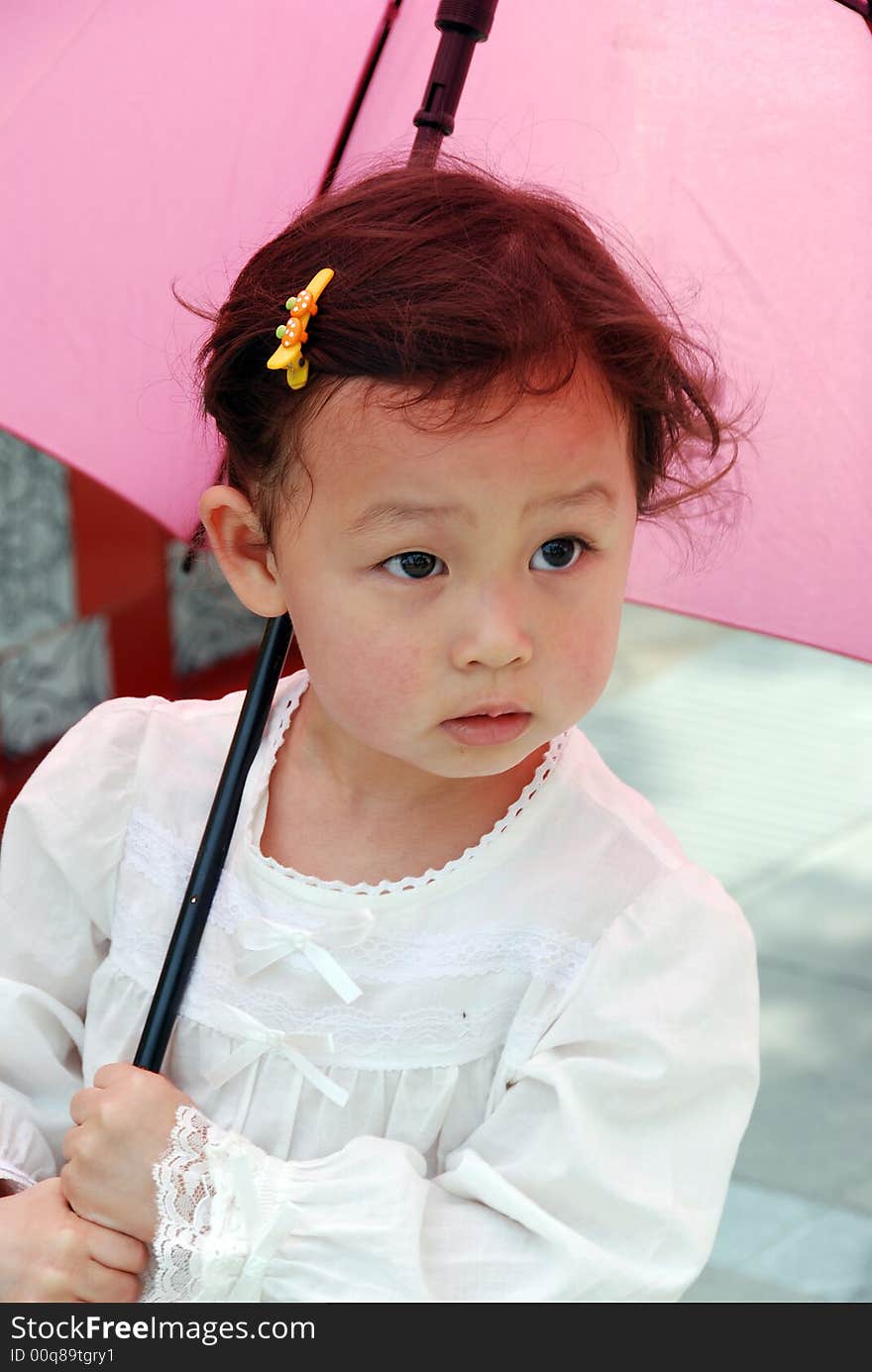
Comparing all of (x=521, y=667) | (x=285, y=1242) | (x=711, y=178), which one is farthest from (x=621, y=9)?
(x=285, y=1242)

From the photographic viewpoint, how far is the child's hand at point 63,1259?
98 centimetres

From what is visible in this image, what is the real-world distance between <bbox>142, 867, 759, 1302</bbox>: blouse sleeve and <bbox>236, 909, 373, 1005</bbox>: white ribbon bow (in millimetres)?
100

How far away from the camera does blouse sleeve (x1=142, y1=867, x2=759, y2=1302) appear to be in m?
0.94

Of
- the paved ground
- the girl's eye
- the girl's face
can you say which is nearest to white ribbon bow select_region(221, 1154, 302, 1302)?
the girl's face

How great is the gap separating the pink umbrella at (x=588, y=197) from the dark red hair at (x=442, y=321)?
9 cm

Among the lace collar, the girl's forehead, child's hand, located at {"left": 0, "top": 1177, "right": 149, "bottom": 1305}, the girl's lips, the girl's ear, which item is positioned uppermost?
the girl's forehead

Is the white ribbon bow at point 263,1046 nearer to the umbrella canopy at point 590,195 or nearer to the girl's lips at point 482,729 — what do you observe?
the girl's lips at point 482,729

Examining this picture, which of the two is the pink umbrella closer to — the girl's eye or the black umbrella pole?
the black umbrella pole

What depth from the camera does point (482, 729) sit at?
36.8 inches

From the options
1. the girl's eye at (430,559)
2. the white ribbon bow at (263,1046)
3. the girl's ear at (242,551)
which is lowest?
the white ribbon bow at (263,1046)

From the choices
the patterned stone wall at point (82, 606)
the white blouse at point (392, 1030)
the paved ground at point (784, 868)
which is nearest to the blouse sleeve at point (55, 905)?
the white blouse at point (392, 1030)

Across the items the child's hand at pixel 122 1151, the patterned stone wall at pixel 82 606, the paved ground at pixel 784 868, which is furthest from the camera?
the patterned stone wall at pixel 82 606

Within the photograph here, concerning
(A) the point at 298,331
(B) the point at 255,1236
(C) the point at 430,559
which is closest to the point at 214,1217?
(B) the point at 255,1236

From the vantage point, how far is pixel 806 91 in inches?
43.7
